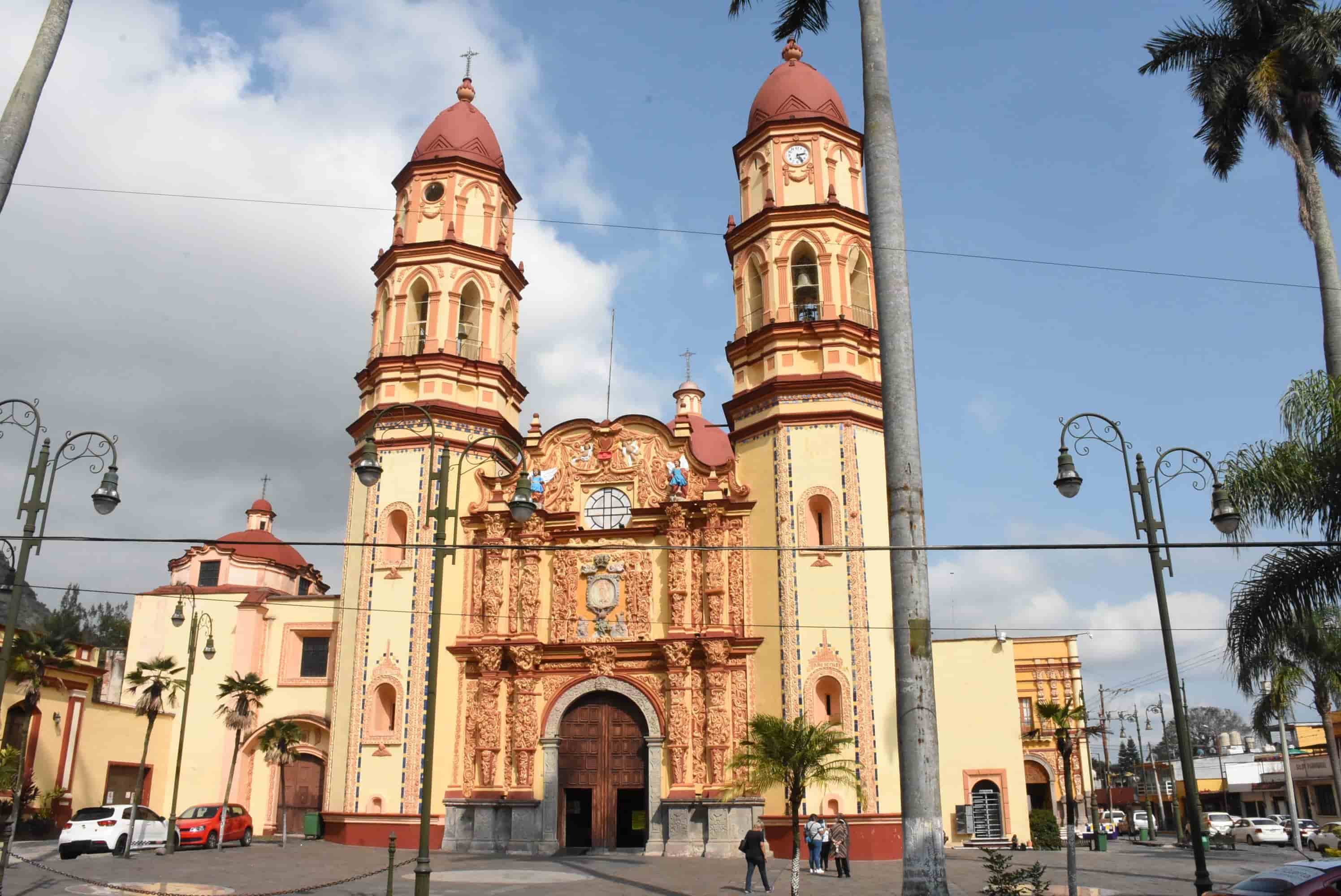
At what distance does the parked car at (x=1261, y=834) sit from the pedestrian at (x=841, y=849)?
2148 centimetres

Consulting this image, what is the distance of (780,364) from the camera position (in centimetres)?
3073

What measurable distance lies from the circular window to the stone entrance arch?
4367 mm

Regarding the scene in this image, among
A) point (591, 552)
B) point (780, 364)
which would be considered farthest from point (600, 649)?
point (780, 364)

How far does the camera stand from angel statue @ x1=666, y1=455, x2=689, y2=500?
3109cm

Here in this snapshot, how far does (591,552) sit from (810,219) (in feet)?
37.6

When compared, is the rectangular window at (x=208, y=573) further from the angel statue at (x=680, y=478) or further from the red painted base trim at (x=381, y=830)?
the angel statue at (x=680, y=478)

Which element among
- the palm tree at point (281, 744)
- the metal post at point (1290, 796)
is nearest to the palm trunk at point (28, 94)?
the palm tree at point (281, 744)

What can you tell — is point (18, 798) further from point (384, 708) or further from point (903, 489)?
point (903, 489)

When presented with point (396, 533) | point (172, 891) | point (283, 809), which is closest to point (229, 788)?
point (283, 809)

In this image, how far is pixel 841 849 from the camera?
24.3 m

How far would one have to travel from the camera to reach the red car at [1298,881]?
12.4m

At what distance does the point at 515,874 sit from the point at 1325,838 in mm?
26067

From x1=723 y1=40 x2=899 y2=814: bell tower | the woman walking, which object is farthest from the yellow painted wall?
the woman walking

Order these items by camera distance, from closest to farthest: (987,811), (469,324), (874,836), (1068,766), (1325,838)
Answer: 1. (1068,766)
2. (874,836)
3. (987,811)
4. (1325,838)
5. (469,324)
